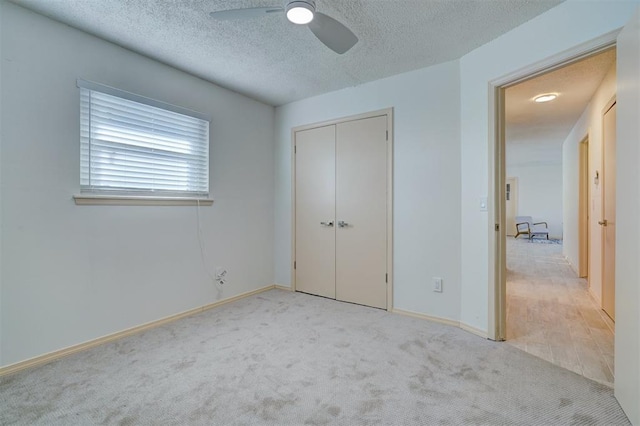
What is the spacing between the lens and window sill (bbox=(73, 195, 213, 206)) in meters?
2.33

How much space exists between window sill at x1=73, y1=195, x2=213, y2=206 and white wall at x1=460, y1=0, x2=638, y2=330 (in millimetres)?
2562

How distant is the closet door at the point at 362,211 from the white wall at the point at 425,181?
157 millimetres

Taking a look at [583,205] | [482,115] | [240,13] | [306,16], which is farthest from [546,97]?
[240,13]

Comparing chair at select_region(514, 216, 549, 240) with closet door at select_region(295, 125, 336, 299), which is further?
chair at select_region(514, 216, 549, 240)

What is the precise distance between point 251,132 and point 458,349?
312 centimetres

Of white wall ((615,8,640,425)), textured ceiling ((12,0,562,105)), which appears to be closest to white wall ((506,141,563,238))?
textured ceiling ((12,0,562,105))

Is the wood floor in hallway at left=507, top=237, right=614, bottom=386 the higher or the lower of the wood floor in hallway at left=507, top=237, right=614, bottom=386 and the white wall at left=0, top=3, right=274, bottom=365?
the lower

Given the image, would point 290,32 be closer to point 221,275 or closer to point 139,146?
point 139,146

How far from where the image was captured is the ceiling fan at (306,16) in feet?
5.51

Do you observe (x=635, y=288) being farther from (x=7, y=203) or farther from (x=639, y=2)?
(x=7, y=203)

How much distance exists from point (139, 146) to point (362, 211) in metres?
2.22

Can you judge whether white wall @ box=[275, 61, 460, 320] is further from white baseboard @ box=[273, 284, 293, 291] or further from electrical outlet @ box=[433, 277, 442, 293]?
white baseboard @ box=[273, 284, 293, 291]

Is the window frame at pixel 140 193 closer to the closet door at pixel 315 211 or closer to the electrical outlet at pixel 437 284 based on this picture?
the closet door at pixel 315 211

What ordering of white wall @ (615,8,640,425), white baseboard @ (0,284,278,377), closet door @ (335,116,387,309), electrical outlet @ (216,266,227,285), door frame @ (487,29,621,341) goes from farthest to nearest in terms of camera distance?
electrical outlet @ (216,266,227,285), closet door @ (335,116,387,309), door frame @ (487,29,621,341), white baseboard @ (0,284,278,377), white wall @ (615,8,640,425)
